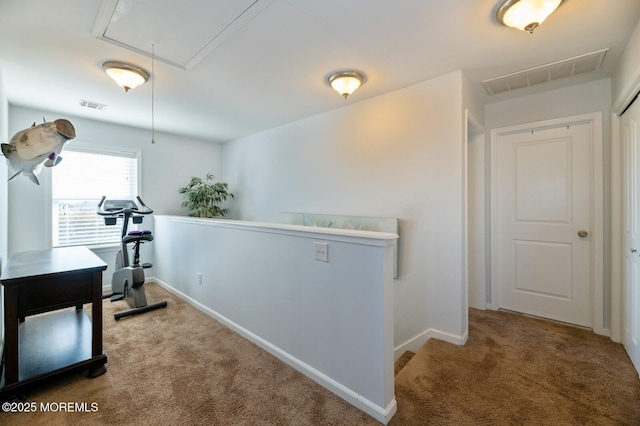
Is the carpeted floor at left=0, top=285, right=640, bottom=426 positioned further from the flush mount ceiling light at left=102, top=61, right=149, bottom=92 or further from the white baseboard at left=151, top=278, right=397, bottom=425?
the flush mount ceiling light at left=102, top=61, right=149, bottom=92

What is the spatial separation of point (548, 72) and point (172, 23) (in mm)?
3066

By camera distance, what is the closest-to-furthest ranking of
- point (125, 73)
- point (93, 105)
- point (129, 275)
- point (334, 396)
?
point (334, 396) → point (125, 73) → point (129, 275) → point (93, 105)

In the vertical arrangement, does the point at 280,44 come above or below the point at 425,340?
above

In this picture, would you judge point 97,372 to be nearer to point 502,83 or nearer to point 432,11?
point 432,11

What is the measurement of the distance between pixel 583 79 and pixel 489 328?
2517 mm

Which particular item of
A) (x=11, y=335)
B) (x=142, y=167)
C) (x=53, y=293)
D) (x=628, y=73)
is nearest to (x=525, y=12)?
(x=628, y=73)

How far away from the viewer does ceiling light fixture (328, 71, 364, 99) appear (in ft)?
7.95

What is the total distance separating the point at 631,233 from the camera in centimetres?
211

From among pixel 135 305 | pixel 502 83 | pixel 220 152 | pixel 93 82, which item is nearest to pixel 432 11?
pixel 502 83

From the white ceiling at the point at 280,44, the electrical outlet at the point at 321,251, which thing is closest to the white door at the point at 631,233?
the white ceiling at the point at 280,44

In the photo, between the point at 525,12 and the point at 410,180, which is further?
the point at 410,180

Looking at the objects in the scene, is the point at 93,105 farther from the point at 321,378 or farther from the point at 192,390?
the point at 321,378

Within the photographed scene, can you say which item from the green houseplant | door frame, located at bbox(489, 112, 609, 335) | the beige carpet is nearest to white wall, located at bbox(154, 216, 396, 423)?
the beige carpet

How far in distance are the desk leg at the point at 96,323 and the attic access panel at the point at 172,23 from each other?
170 cm
